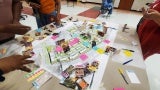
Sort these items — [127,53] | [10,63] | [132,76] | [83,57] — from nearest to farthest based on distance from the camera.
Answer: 1. [10,63]
2. [132,76]
3. [83,57]
4. [127,53]

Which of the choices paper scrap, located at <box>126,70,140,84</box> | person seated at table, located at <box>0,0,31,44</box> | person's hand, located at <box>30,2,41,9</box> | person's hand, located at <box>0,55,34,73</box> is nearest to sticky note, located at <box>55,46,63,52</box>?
person seated at table, located at <box>0,0,31,44</box>

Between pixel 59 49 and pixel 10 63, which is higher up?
pixel 10 63

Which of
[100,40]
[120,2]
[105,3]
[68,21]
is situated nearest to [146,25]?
[100,40]

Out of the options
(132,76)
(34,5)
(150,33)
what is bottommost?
(132,76)

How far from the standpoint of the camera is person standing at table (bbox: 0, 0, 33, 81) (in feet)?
2.57

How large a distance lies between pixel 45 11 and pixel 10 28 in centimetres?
78

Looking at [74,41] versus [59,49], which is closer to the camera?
[59,49]

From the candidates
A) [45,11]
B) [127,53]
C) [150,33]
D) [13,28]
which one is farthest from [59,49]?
[150,33]

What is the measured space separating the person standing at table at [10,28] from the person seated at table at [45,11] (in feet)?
1.10

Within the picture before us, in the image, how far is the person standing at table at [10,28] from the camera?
0.78 meters

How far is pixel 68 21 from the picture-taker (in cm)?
181

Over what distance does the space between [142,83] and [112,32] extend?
76cm

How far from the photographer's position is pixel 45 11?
1820mm

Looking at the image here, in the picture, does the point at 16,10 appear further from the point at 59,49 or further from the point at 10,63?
the point at 10,63
